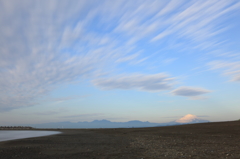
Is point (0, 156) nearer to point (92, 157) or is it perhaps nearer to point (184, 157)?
point (92, 157)

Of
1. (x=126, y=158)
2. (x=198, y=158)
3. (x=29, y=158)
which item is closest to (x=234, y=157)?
(x=198, y=158)

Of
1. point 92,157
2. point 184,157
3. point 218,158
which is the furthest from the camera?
point 92,157

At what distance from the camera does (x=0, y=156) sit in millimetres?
14102

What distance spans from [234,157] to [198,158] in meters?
2.39

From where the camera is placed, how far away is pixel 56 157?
14227mm

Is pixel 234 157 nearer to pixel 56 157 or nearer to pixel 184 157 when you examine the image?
pixel 184 157

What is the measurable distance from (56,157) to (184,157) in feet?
32.7

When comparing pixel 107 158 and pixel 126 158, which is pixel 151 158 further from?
pixel 107 158

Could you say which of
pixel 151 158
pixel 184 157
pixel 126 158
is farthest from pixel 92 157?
pixel 184 157

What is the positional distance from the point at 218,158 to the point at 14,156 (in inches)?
608

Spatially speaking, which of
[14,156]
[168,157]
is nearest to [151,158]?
[168,157]

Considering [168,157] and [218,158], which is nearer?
[218,158]

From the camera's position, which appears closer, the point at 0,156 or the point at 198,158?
the point at 198,158

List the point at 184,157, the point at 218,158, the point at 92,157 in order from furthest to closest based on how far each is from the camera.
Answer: the point at 92,157 < the point at 184,157 < the point at 218,158
